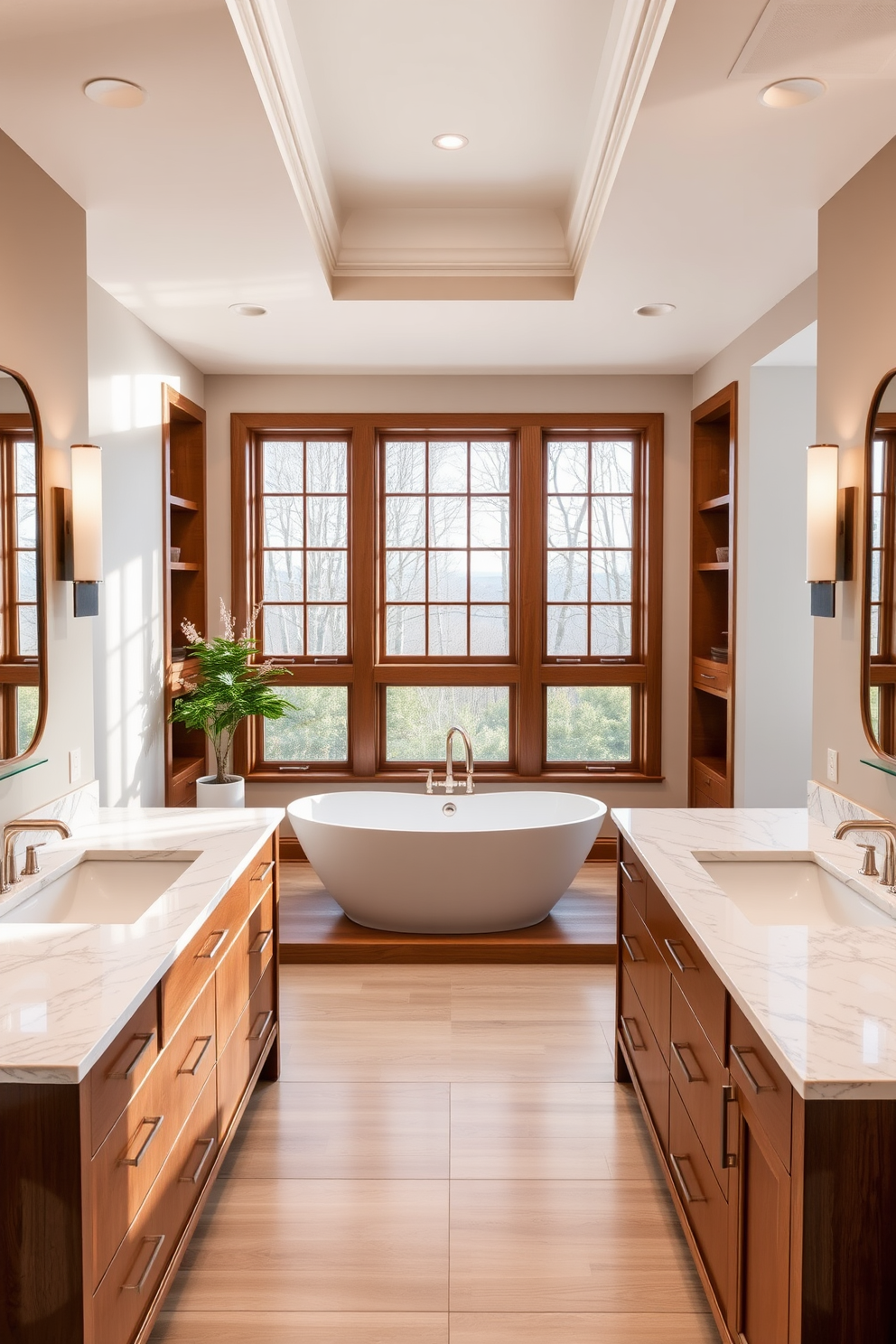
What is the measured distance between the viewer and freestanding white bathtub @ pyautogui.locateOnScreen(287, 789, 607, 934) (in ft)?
13.2

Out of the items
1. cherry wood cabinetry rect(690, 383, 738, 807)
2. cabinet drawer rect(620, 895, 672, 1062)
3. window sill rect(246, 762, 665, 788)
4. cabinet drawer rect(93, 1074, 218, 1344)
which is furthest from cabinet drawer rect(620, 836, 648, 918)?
window sill rect(246, 762, 665, 788)

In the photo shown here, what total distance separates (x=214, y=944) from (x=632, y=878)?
1.19m

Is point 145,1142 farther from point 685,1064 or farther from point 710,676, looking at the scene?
point 710,676

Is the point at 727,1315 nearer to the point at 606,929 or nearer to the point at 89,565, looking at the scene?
the point at 89,565

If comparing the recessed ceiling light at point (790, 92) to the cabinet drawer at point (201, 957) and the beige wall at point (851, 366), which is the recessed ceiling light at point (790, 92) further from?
the cabinet drawer at point (201, 957)

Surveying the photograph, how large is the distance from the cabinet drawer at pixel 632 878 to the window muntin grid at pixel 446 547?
258 centimetres

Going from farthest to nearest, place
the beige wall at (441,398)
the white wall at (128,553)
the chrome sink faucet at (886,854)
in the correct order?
the beige wall at (441,398), the white wall at (128,553), the chrome sink faucet at (886,854)

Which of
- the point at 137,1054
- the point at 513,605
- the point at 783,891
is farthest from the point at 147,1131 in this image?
the point at 513,605

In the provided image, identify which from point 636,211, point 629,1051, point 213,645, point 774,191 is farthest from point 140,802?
point 774,191

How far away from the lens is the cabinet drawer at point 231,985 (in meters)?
2.30

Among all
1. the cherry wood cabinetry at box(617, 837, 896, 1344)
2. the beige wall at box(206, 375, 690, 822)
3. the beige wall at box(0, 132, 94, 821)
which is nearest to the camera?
the cherry wood cabinetry at box(617, 837, 896, 1344)

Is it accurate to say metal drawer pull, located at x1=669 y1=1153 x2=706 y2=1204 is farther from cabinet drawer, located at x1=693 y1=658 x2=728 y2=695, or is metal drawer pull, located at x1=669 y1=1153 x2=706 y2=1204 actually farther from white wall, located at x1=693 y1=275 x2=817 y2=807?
cabinet drawer, located at x1=693 y1=658 x2=728 y2=695

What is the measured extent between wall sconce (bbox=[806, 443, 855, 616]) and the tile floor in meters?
1.61

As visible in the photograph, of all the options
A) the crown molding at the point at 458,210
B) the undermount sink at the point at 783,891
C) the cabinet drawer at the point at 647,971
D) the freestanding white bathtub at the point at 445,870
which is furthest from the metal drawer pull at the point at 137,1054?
the freestanding white bathtub at the point at 445,870
